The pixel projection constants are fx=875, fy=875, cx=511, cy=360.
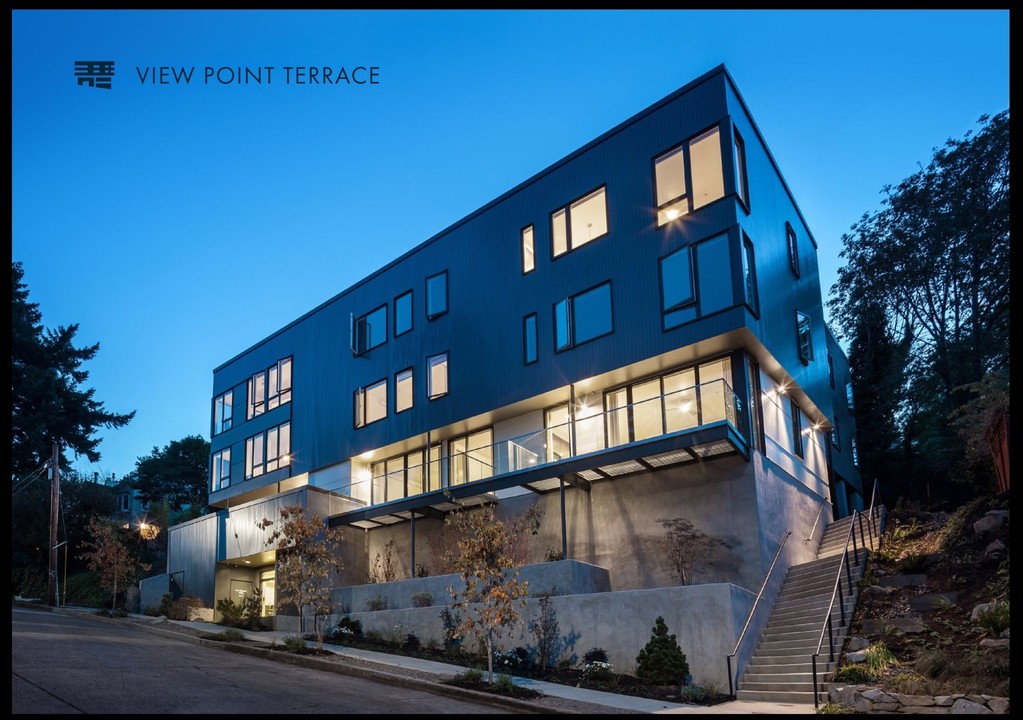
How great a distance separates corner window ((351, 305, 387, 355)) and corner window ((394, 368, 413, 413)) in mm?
1840

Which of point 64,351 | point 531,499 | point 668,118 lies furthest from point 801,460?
point 64,351

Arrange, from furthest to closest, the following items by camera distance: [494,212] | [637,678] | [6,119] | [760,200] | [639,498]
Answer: [494,212] < [760,200] < [639,498] < [637,678] < [6,119]

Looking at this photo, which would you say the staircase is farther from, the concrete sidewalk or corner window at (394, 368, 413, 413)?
corner window at (394, 368, 413, 413)

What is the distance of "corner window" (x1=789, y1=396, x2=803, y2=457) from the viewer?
2620cm

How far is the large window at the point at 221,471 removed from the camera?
39.4 meters

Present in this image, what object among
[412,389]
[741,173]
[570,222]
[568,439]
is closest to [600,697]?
[568,439]

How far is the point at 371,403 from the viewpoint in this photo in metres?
31.9

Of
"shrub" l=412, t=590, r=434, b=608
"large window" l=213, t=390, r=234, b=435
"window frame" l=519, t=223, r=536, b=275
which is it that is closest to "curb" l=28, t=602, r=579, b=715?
"shrub" l=412, t=590, r=434, b=608

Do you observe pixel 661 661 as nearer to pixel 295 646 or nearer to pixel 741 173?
pixel 295 646

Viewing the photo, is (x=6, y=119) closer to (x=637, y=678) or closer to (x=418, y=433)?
(x=637, y=678)

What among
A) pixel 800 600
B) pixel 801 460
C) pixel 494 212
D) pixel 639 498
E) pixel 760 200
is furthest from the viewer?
pixel 494 212

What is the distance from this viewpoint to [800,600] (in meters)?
19.8

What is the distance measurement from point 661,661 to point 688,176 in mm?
12633

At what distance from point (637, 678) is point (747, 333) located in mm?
8829
